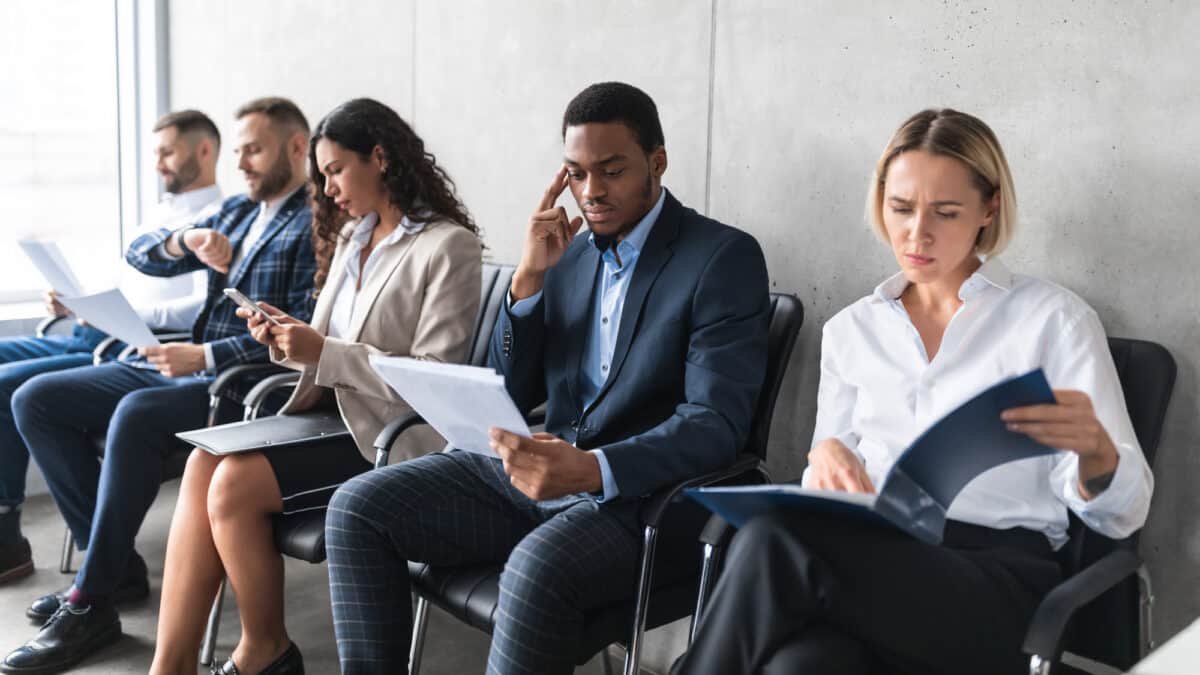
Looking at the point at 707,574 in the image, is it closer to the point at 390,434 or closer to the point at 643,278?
the point at 643,278

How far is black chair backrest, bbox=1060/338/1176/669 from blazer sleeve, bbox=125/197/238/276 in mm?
2877

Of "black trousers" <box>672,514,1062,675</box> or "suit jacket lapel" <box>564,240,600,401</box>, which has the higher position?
"suit jacket lapel" <box>564,240,600,401</box>

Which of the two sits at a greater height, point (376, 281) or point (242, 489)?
point (376, 281)

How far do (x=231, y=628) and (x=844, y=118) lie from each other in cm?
219

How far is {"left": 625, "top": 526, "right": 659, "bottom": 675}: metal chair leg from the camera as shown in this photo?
1.92m

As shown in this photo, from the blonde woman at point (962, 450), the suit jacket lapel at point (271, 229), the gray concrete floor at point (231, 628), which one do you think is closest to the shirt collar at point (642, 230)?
the blonde woman at point (962, 450)

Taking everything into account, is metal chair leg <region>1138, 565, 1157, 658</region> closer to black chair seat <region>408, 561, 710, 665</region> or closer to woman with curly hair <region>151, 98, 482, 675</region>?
black chair seat <region>408, 561, 710, 665</region>

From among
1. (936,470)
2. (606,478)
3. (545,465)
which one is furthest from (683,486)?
(936,470)

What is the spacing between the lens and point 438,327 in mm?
2666

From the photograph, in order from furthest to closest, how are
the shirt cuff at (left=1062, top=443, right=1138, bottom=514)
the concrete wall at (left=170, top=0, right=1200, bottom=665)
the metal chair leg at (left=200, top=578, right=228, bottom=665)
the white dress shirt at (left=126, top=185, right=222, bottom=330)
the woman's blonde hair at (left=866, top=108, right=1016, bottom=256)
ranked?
the white dress shirt at (left=126, top=185, right=222, bottom=330), the metal chair leg at (left=200, top=578, right=228, bottom=665), the concrete wall at (left=170, top=0, right=1200, bottom=665), the woman's blonde hair at (left=866, top=108, right=1016, bottom=256), the shirt cuff at (left=1062, top=443, right=1138, bottom=514)

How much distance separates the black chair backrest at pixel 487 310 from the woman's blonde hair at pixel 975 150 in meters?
1.23

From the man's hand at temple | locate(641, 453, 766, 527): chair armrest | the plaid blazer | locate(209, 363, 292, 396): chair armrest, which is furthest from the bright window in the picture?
locate(641, 453, 766, 527): chair armrest

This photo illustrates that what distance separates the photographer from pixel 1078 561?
1.82m

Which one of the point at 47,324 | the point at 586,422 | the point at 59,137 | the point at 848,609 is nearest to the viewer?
the point at 848,609
